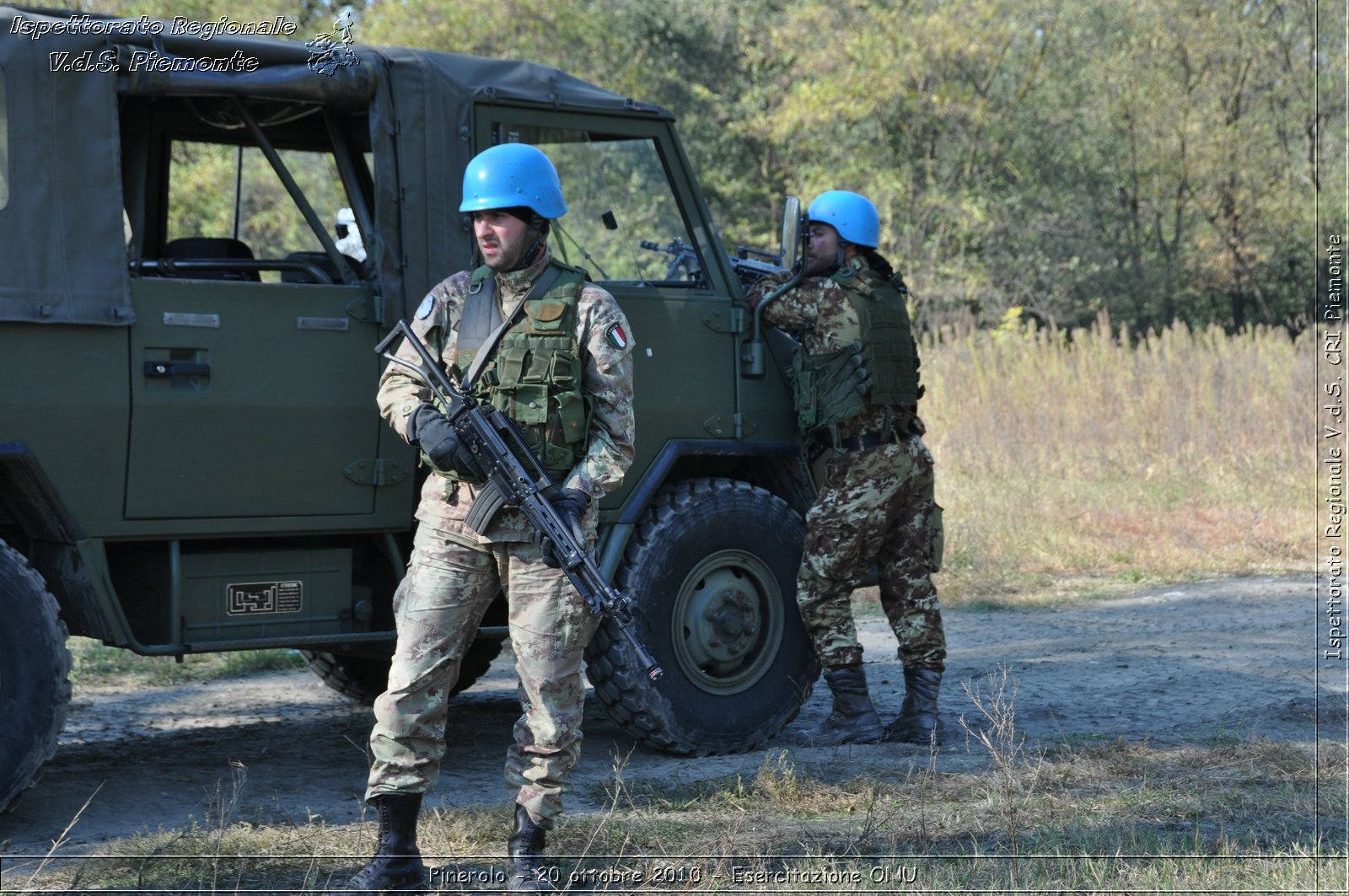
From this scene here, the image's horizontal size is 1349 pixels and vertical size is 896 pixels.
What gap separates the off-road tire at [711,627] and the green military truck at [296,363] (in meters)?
Answer: 0.01

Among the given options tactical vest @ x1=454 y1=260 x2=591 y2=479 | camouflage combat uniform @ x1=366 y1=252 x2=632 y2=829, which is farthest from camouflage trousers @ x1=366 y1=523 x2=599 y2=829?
tactical vest @ x1=454 y1=260 x2=591 y2=479

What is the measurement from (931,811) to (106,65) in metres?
3.58

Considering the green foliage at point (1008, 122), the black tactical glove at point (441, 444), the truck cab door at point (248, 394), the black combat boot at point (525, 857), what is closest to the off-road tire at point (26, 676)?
the truck cab door at point (248, 394)

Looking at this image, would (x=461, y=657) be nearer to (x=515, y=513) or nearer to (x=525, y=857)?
(x=515, y=513)

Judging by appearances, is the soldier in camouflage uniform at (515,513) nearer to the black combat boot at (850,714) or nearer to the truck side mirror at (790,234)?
the truck side mirror at (790,234)

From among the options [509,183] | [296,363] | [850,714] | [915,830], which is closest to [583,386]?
[509,183]

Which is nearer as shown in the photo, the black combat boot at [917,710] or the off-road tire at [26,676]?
the off-road tire at [26,676]

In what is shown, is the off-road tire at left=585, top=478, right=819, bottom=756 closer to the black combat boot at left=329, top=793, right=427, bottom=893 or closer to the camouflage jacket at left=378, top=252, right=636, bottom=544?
the camouflage jacket at left=378, top=252, right=636, bottom=544

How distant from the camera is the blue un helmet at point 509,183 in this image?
419 cm

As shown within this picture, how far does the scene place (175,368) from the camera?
4.73 metres

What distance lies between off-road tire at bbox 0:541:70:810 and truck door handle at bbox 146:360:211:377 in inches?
27.4

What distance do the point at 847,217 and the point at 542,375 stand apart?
101 inches

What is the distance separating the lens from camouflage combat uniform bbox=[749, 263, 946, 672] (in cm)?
604

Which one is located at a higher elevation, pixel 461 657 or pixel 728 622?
pixel 461 657
